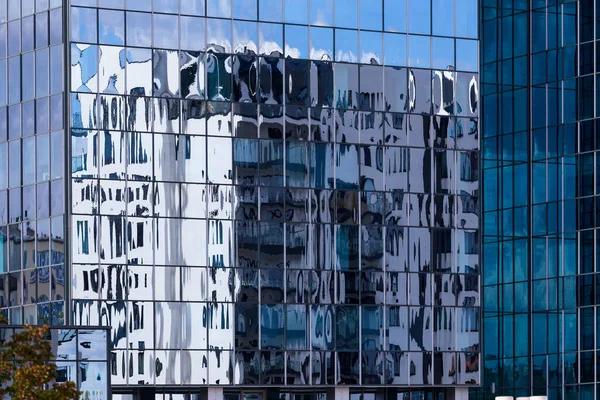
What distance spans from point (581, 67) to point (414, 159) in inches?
607

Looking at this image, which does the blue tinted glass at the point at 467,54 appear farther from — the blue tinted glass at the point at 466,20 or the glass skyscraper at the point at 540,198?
the glass skyscraper at the point at 540,198

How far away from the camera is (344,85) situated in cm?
7412

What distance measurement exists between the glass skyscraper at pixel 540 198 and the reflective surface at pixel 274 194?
11369 mm

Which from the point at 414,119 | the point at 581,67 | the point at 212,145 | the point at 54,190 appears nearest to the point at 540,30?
the point at 581,67

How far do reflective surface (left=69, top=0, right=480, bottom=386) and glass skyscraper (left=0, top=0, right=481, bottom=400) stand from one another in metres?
0.09

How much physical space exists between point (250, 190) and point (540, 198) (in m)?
22.3

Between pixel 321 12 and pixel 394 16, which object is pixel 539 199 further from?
pixel 321 12

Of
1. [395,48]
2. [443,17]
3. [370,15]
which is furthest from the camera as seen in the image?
[443,17]

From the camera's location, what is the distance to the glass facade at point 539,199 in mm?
86000

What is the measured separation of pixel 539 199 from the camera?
88812mm

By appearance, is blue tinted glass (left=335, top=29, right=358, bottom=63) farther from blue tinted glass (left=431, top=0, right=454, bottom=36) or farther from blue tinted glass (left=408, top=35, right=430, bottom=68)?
blue tinted glass (left=431, top=0, right=454, bottom=36)

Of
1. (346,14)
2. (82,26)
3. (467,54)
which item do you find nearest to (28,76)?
(82,26)

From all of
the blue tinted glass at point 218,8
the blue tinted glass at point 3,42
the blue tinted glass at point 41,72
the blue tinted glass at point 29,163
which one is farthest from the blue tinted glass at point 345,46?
the blue tinted glass at point 3,42

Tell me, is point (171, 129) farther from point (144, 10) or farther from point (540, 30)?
point (540, 30)
